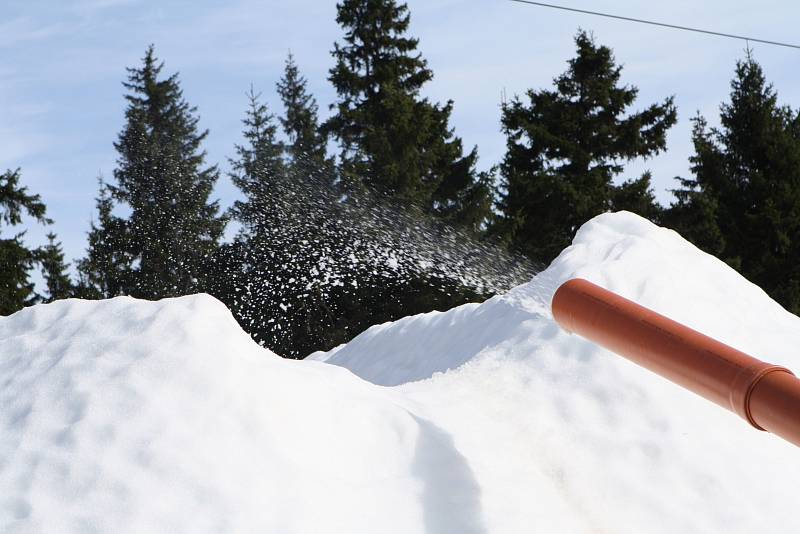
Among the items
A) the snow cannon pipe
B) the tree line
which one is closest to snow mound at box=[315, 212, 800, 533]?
the snow cannon pipe

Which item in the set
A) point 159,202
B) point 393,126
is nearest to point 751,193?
point 393,126

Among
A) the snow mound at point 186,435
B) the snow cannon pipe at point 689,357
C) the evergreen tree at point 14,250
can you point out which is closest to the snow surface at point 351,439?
the snow mound at point 186,435

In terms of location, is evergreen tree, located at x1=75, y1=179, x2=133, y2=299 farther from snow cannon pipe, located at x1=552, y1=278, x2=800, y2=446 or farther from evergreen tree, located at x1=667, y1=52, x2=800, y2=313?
snow cannon pipe, located at x1=552, y1=278, x2=800, y2=446

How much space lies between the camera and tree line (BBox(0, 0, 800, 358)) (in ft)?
71.3

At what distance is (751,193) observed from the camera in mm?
22531

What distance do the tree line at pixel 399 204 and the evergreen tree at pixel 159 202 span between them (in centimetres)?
6

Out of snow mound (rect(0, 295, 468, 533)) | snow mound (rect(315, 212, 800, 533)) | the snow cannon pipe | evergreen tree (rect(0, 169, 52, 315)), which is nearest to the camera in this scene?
snow mound (rect(0, 295, 468, 533))

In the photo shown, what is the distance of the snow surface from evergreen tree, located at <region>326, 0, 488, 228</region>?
18.4 metres

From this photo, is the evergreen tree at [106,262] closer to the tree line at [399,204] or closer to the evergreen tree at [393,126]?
the tree line at [399,204]

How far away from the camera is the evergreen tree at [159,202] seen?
25.0 m

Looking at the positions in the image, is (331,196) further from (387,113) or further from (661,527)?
(661,527)

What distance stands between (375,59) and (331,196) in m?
5.12

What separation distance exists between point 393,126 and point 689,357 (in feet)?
68.7

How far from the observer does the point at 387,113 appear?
82.0ft
